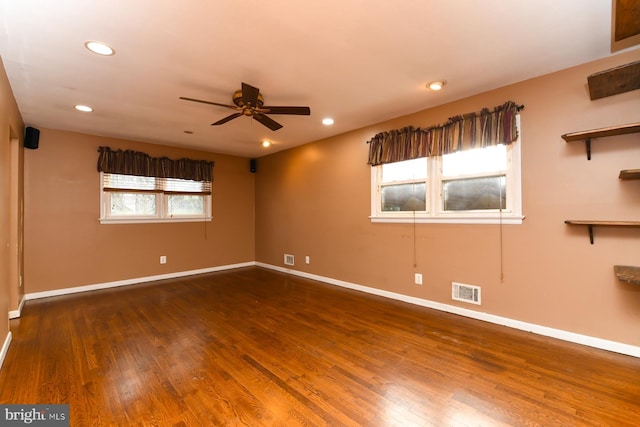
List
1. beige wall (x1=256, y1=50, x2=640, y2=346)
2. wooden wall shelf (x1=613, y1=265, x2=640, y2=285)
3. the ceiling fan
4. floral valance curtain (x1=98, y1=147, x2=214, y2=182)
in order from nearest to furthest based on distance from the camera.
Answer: wooden wall shelf (x1=613, y1=265, x2=640, y2=285)
beige wall (x1=256, y1=50, x2=640, y2=346)
the ceiling fan
floral valance curtain (x1=98, y1=147, x2=214, y2=182)

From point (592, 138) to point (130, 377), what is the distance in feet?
13.9

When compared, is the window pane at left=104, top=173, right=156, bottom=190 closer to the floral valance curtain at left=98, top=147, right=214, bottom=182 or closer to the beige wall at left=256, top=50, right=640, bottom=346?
the floral valance curtain at left=98, top=147, right=214, bottom=182

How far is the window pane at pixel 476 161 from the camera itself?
314cm

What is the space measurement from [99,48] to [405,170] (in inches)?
135

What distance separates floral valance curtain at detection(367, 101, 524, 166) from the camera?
301 cm

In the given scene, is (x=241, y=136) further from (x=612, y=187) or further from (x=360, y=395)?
(x=612, y=187)

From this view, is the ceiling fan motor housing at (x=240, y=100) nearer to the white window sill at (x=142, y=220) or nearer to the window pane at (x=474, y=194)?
the window pane at (x=474, y=194)

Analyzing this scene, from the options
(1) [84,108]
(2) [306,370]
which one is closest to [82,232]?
(1) [84,108]

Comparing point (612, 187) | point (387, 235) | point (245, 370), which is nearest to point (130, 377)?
point (245, 370)

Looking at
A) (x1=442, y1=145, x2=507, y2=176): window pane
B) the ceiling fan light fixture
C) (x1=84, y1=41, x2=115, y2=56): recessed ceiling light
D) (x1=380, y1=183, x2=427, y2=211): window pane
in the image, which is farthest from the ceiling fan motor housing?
(x1=442, y1=145, x2=507, y2=176): window pane

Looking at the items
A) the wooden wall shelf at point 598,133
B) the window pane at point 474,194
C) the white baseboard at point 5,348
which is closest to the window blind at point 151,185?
the white baseboard at point 5,348

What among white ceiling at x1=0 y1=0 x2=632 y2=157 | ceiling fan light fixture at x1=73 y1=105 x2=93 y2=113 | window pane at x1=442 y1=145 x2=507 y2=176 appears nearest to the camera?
white ceiling at x1=0 y1=0 x2=632 y2=157

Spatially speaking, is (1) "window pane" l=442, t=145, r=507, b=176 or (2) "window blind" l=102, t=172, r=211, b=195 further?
(2) "window blind" l=102, t=172, r=211, b=195

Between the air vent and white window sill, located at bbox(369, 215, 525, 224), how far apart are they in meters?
0.74
